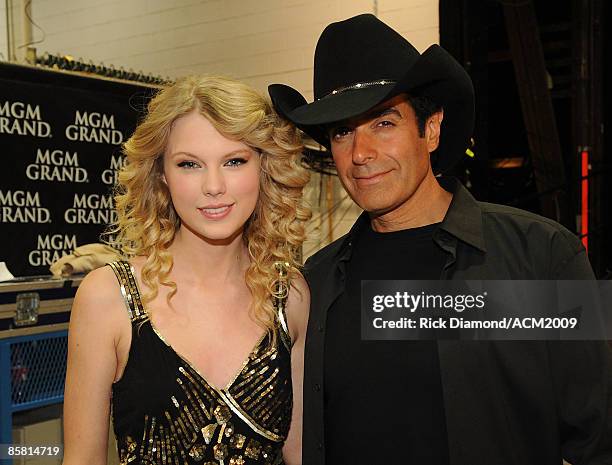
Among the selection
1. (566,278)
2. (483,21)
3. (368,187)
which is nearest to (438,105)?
(368,187)

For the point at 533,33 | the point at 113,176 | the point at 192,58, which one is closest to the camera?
the point at 113,176

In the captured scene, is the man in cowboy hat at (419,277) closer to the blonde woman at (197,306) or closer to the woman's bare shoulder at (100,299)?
the blonde woman at (197,306)

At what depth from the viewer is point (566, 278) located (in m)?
1.45

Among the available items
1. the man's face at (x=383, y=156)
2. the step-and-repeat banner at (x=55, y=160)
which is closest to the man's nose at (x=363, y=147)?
the man's face at (x=383, y=156)

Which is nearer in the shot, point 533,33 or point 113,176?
point 113,176

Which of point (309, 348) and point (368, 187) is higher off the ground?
point (368, 187)

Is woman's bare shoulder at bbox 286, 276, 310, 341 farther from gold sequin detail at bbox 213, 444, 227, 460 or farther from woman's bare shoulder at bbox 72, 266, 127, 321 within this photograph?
woman's bare shoulder at bbox 72, 266, 127, 321

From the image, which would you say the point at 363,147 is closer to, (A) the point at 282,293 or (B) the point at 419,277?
(B) the point at 419,277

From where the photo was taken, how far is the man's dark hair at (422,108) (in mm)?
1649

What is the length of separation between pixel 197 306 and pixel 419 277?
57 centimetres

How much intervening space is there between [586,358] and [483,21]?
3547 mm

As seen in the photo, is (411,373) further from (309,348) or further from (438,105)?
(438,105)

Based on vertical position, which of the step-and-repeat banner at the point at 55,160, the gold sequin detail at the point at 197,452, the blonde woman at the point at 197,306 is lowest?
the gold sequin detail at the point at 197,452

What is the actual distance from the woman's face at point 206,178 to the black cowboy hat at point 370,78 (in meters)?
0.20
